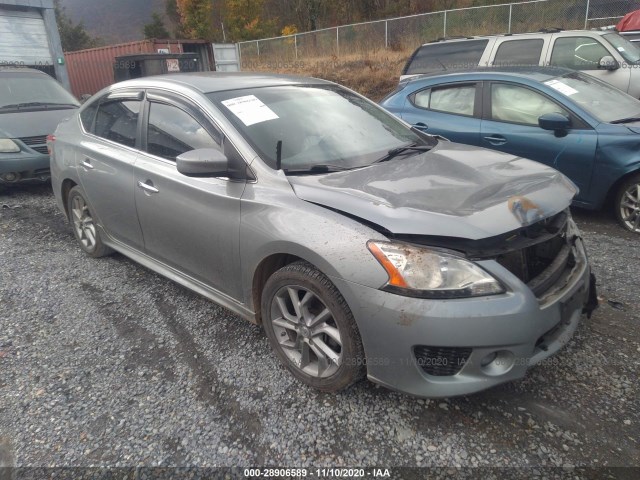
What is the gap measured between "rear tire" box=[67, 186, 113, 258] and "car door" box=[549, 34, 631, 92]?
23.5 feet

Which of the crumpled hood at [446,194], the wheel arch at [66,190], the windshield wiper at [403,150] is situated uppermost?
the windshield wiper at [403,150]

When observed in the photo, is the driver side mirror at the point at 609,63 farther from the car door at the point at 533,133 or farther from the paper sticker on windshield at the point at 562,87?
the car door at the point at 533,133

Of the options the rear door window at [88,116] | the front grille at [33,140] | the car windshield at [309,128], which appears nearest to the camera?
the car windshield at [309,128]

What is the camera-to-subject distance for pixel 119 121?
370cm

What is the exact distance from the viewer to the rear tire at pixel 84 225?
4227 millimetres

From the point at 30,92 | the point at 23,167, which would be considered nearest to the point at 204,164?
the point at 23,167

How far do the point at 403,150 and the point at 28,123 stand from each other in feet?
20.1

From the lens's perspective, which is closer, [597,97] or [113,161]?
[113,161]

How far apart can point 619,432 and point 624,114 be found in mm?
3679

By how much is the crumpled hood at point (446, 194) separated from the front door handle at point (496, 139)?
2.17 m

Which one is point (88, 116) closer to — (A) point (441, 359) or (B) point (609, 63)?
(A) point (441, 359)

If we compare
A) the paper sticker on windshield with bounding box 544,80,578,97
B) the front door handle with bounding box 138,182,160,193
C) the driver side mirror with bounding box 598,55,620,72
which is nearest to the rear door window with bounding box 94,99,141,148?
the front door handle with bounding box 138,182,160,193

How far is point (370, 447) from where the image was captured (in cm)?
216

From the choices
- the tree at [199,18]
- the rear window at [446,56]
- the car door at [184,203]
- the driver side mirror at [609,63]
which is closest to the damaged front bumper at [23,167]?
the car door at [184,203]
